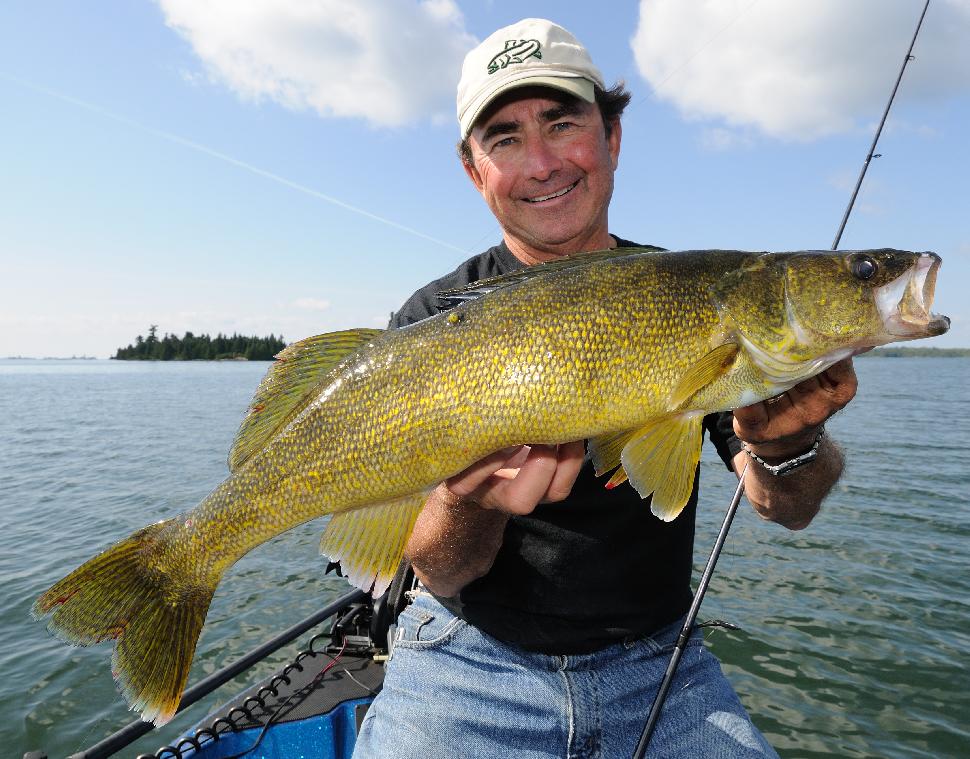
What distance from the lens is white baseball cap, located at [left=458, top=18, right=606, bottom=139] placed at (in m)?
3.45

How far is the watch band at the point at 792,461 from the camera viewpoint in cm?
285

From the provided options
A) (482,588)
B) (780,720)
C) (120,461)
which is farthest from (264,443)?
(120,461)

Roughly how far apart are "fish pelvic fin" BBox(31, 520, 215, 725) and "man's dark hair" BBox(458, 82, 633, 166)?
2.76m

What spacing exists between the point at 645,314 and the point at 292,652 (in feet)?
20.0

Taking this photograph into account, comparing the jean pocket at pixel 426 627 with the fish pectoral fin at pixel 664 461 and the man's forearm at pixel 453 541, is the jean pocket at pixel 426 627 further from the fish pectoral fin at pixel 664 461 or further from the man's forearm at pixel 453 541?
the fish pectoral fin at pixel 664 461

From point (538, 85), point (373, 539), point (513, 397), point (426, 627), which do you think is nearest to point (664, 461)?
point (513, 397)

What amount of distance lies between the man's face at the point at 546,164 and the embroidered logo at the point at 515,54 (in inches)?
6.6

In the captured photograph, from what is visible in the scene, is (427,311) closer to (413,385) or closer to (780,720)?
(413,385)

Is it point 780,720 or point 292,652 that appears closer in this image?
point 780,720

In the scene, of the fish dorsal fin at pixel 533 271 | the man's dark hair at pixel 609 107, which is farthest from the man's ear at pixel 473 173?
the fish dorsal fin at pixel 533 271

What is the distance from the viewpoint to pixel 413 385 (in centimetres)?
236

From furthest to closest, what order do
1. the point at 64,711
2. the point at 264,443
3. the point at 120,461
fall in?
the point at 120,461, the point at 64,711, the point at 264,443

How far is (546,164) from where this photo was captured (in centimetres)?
353

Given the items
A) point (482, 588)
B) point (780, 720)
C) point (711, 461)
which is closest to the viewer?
point (482, 588)
